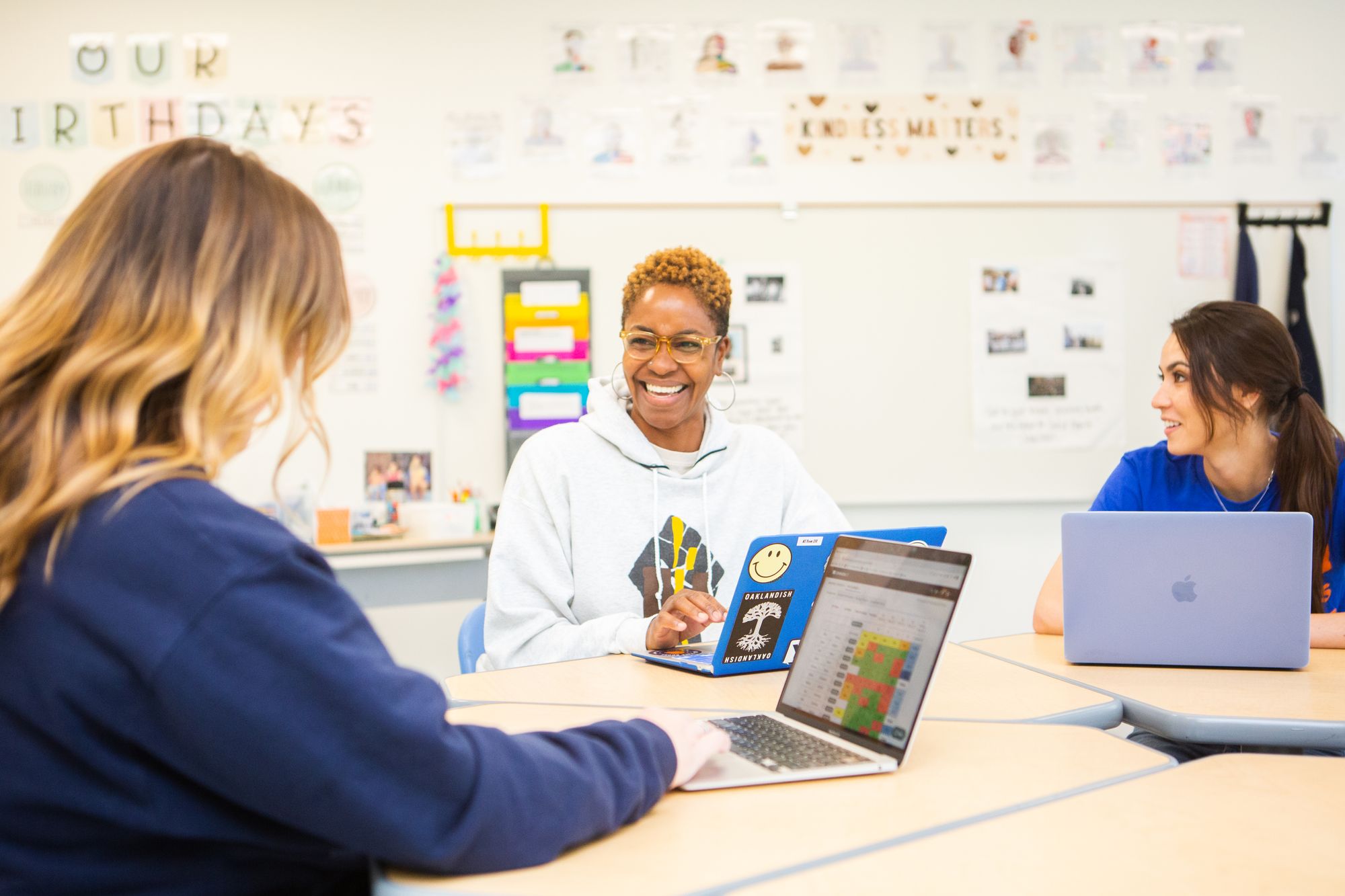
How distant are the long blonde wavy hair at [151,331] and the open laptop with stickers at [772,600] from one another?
2.51 ft

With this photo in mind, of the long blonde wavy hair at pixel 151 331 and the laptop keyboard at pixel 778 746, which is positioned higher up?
the long blonde wavy hair at pixel 151 331

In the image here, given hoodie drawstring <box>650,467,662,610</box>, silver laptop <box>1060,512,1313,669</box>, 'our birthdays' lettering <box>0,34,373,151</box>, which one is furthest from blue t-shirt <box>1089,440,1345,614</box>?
'our birthdays' lettering <box>0,34,373,151</box>

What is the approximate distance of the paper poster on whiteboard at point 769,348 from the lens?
3615 mm

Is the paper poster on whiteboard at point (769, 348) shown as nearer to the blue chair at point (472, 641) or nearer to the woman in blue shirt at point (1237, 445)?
the woman in blue shirt at point (1237, 445)

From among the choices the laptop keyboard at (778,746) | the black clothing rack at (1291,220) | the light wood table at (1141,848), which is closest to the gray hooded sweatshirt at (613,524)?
the laptop keyboard at (778,746)

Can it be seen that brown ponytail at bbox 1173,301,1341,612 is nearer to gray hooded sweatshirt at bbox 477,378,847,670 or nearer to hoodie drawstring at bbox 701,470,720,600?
gray hooded sweatshirt at bbox 477,378,847,670

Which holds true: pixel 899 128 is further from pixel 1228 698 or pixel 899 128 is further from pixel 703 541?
pixel 1228 698

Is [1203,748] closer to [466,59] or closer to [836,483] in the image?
[836,483]

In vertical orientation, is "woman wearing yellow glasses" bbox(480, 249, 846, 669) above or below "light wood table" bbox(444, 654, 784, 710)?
above

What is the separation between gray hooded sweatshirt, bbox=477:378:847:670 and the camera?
183 cm

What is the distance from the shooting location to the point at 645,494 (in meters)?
2.01

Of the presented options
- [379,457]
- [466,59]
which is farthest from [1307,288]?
[379,457]

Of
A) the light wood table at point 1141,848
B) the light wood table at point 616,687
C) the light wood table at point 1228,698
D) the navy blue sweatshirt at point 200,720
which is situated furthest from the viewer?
the light wood table at point 616,687

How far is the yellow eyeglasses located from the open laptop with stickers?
2.07 feet
